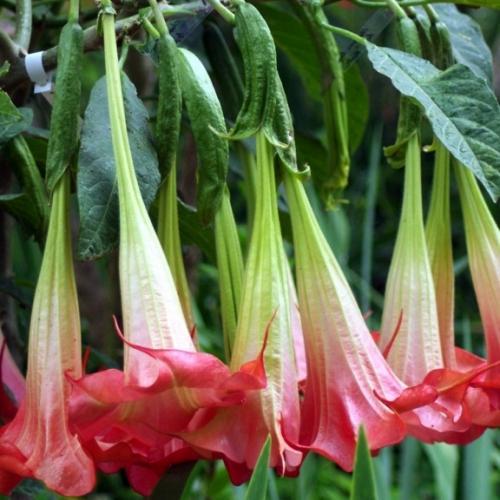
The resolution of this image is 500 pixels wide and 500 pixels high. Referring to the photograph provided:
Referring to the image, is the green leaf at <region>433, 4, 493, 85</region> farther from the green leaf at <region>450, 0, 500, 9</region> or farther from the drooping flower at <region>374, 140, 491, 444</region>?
the drooping flower at <region>374, 140, 491, 444</region>

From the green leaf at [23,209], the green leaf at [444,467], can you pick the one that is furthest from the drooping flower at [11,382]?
the green leaf at [444,467]

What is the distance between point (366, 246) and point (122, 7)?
828mm

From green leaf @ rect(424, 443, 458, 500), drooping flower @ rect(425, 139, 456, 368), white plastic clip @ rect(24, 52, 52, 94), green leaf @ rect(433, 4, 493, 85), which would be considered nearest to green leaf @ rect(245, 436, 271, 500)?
drooping flower @ rect(425, 139, 456, 368)

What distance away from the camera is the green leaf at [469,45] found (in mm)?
894

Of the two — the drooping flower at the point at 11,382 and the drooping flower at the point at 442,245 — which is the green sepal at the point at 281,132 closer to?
the drooping flower at the point at 442,245

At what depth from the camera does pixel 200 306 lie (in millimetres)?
2035

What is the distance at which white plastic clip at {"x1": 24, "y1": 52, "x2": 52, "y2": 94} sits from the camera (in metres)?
0.73

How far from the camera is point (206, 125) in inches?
25.1

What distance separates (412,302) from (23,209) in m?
0.29

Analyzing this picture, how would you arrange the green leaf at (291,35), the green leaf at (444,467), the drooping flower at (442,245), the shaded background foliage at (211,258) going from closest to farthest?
1. the drooping flower at (442,245)
2. the shaded background foliage at (211,258)
3. the green leaf at (291,35)
4. the green leaf at (444,467)

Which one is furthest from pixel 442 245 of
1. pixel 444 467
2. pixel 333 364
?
pixel 444 467

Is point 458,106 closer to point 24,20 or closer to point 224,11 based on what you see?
point 224,11

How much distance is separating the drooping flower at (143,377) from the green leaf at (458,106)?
188 millimetres

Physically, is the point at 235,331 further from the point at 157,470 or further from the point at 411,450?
the point at 411,450
